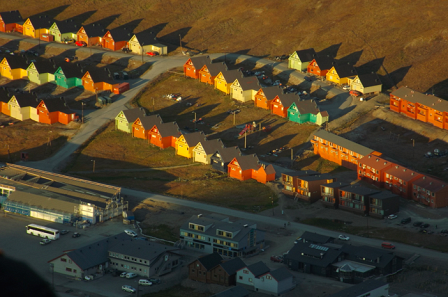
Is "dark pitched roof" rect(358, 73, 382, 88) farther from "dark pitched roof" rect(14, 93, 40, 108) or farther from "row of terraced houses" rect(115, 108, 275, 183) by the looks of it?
"dark pitched roof" rect(14, 93, 40, 108)

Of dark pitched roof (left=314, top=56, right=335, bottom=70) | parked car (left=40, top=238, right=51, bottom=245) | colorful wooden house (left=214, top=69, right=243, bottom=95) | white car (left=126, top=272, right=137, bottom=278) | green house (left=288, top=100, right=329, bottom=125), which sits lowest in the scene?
parked car (left=40, top=238, right=51, bottom=245)

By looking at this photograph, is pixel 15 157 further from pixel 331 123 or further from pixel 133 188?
pixel 331 123

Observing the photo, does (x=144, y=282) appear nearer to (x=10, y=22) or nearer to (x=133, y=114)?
(x=133, y=114)

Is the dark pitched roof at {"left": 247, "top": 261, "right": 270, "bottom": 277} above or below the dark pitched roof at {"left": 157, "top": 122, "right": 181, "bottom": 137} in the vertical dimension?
below

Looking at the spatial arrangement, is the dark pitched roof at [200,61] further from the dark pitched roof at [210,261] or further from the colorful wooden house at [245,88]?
the dark pitched roof at [210,261]

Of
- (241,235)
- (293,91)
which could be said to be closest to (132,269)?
(241,235)

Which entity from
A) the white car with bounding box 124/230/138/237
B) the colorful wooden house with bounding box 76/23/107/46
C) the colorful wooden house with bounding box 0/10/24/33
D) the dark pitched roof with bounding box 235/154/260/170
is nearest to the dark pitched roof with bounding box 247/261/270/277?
the white car with bounding box 124/230/138/237

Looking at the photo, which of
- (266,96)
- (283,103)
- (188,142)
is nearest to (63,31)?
(266,96)
